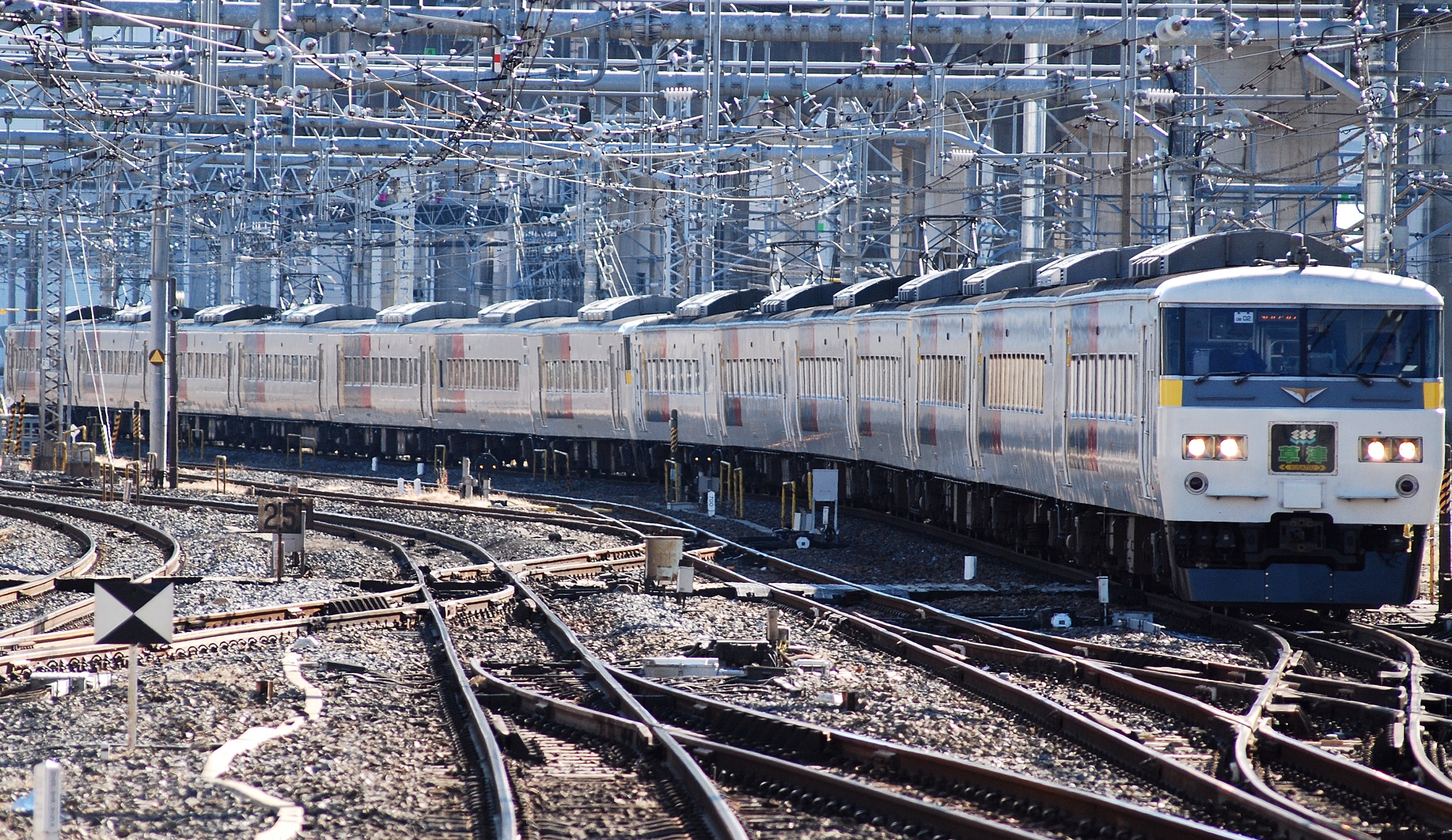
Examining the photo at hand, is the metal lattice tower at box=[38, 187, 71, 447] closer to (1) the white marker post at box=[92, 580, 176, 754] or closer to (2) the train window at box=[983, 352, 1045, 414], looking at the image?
(2) the train window at box=[983, 352, 1045, 414]

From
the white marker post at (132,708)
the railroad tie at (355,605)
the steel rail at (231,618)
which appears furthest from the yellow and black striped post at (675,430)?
the white marker post at (132,708)

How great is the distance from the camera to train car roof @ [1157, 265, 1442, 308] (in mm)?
14500

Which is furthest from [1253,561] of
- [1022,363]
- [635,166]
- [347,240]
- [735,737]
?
[347,240]

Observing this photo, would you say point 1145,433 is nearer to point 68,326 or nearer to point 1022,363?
point 1022,363

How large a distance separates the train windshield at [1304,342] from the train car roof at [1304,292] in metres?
0.05

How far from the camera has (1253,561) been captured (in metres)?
14.7

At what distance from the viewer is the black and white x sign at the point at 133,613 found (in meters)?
9.98

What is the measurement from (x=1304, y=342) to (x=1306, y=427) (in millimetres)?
642

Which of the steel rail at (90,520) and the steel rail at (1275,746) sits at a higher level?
the steel rail at (1275,746)

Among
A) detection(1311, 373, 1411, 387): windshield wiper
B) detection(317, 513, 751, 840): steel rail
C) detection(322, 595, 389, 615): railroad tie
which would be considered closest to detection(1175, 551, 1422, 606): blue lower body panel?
detection(1311, 373, 1411, 387): windshield wiper

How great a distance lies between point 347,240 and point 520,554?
2680 centimetres

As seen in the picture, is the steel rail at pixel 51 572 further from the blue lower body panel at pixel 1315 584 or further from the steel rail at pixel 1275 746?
the blue lower body panel at pixel 1315 584

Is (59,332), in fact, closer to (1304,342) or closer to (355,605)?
(355,605)

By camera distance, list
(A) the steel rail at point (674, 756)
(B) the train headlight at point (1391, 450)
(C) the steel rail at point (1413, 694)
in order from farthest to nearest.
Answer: (B) the train headlight at point (1391, 450)
(C) the steel rail at point (1413, 694)
(A) the steel rail at point (674, 756)
